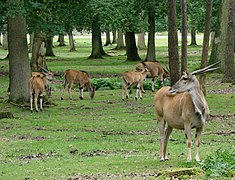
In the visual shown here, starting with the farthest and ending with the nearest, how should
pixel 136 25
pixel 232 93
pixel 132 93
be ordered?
pixel 136 25, pixel 132 93, pixel 232 93

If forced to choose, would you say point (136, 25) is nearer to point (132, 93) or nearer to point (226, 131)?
point (132, 93)

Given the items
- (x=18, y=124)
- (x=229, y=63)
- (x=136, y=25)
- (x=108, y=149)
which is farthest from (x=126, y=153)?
(x=136, y=25)

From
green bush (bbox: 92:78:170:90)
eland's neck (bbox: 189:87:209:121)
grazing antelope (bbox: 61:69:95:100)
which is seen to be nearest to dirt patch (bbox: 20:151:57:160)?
eland's neck (bbox: 189:87:209:121)

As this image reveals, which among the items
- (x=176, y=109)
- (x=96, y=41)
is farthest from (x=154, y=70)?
(x=96, y=41)

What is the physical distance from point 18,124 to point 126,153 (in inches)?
258

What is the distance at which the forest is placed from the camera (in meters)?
11.8

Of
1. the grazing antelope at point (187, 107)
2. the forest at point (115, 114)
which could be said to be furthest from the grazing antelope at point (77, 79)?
the grazing antelope at point (187, 107)

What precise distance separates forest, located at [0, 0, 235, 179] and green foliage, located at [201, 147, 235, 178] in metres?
0.02

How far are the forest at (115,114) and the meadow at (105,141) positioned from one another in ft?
0.08

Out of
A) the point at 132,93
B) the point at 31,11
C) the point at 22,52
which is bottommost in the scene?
the point at 132,93

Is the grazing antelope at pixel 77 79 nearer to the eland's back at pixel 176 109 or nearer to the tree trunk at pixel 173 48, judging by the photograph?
the tree trunk at pixel 173 48

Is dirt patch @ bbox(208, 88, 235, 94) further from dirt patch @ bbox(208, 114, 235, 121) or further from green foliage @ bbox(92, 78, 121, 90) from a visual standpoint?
dirt patch @ bbox(208, 114, 235, 121)

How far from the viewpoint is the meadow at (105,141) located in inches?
437

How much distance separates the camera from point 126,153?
14289 millimetres
